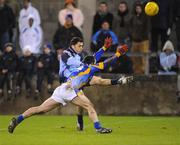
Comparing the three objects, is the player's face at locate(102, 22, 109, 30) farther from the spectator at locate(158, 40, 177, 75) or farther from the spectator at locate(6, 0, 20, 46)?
the spectator at locate(6, 0, 20, 46)

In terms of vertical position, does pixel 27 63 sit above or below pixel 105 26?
below

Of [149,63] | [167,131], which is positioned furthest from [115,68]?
[167,131]

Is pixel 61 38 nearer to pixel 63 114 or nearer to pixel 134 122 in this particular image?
pixel 63 114

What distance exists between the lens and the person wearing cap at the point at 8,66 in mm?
23516

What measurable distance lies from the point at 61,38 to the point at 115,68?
1.93 metres

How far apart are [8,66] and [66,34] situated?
2035mm

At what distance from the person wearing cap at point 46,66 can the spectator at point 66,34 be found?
379 mm

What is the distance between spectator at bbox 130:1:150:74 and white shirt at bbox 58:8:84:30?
1.61 meters

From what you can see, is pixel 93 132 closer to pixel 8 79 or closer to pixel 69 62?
pixel 69 62

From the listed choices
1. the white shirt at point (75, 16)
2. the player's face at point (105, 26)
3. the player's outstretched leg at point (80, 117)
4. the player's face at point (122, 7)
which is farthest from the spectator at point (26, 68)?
the player's outstretched leg at point (80, 117)

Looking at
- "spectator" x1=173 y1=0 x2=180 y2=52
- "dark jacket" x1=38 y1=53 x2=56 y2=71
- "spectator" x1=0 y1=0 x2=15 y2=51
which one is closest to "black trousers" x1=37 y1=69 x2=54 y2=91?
"dark jacket" x1=38 y1=53 x2=56 y2=71

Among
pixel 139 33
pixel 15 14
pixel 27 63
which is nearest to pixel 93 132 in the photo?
pixel 27 63

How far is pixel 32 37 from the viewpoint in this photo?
960 inches

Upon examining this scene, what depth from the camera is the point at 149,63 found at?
78.9 ft
